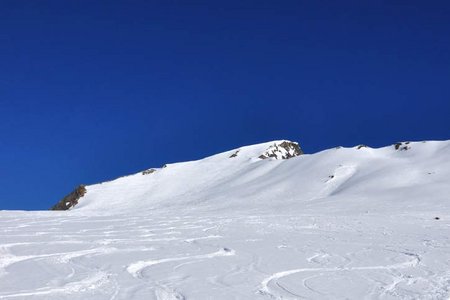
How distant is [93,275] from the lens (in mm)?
7637

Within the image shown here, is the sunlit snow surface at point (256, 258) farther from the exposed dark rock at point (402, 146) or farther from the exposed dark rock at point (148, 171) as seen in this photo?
the exposed dark rock at point (148, 171)

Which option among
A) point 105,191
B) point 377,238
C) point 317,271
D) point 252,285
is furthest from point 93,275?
point 105,191

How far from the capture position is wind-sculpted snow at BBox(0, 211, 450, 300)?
257 inches

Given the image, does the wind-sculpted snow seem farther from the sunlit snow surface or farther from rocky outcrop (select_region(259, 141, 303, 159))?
rocky outcrop (select_region(259, 141, 303, 159))

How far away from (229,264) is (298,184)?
28546 millimetres

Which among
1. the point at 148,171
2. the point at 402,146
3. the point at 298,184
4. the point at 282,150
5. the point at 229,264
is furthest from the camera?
the point at 282,150

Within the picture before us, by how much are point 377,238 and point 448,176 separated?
2148 centimetres

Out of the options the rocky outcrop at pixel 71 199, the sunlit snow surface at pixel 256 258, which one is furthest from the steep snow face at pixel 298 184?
the sunlit snow surface at pixel 256 258

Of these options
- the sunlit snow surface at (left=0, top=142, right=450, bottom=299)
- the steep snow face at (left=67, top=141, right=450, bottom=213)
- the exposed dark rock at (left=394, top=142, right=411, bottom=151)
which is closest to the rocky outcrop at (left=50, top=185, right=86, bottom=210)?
the steep snow face at (left=67, top=141, right=450, bottom=213)

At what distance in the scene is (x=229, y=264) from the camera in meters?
8.80

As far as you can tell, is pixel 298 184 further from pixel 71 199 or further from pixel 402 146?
pixel 71 199

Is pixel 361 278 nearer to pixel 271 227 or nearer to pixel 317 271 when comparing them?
pixel 317 271

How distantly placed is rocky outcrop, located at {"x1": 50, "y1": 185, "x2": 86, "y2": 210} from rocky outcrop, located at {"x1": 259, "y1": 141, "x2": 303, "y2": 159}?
72.2 feet

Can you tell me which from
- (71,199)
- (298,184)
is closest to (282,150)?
(298,184)
